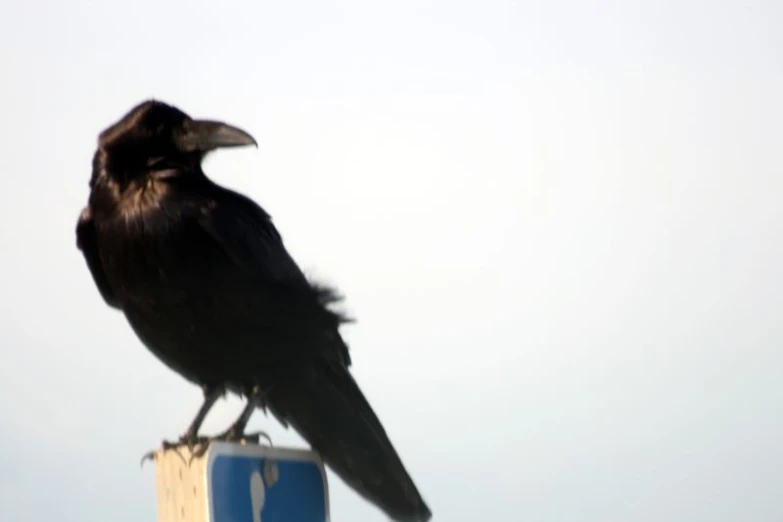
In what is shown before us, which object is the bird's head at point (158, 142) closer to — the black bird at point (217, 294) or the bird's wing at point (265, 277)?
the black bird at point (217, 294)

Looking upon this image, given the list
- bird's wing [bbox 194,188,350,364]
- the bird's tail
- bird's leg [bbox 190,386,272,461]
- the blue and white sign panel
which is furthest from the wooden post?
bird's wing [bbox 194,188,350,364]

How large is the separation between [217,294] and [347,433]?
0.83 metres

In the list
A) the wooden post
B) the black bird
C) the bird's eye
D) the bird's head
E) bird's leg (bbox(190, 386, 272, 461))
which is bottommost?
the wooden post

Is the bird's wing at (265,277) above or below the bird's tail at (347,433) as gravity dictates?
above

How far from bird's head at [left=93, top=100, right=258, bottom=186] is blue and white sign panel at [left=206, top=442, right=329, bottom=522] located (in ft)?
7.78

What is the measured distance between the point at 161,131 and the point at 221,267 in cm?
81

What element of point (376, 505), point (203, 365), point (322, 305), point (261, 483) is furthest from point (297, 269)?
point (261, 483)

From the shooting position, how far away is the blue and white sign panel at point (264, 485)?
130 inches

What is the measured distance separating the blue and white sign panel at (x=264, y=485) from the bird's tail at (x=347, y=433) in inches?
54.9

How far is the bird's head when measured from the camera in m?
5.75

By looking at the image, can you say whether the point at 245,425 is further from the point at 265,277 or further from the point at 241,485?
the point at 241,485

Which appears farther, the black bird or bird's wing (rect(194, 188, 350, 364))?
bird's wing (rect(194, 188, 350, 364))

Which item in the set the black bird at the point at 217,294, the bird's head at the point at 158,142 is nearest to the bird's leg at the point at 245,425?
the black bird at the point at 217,294

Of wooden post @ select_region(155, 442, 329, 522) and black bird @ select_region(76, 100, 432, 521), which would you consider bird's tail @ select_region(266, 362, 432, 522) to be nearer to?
black bird @ select_region(76, 100, 432, 521)
